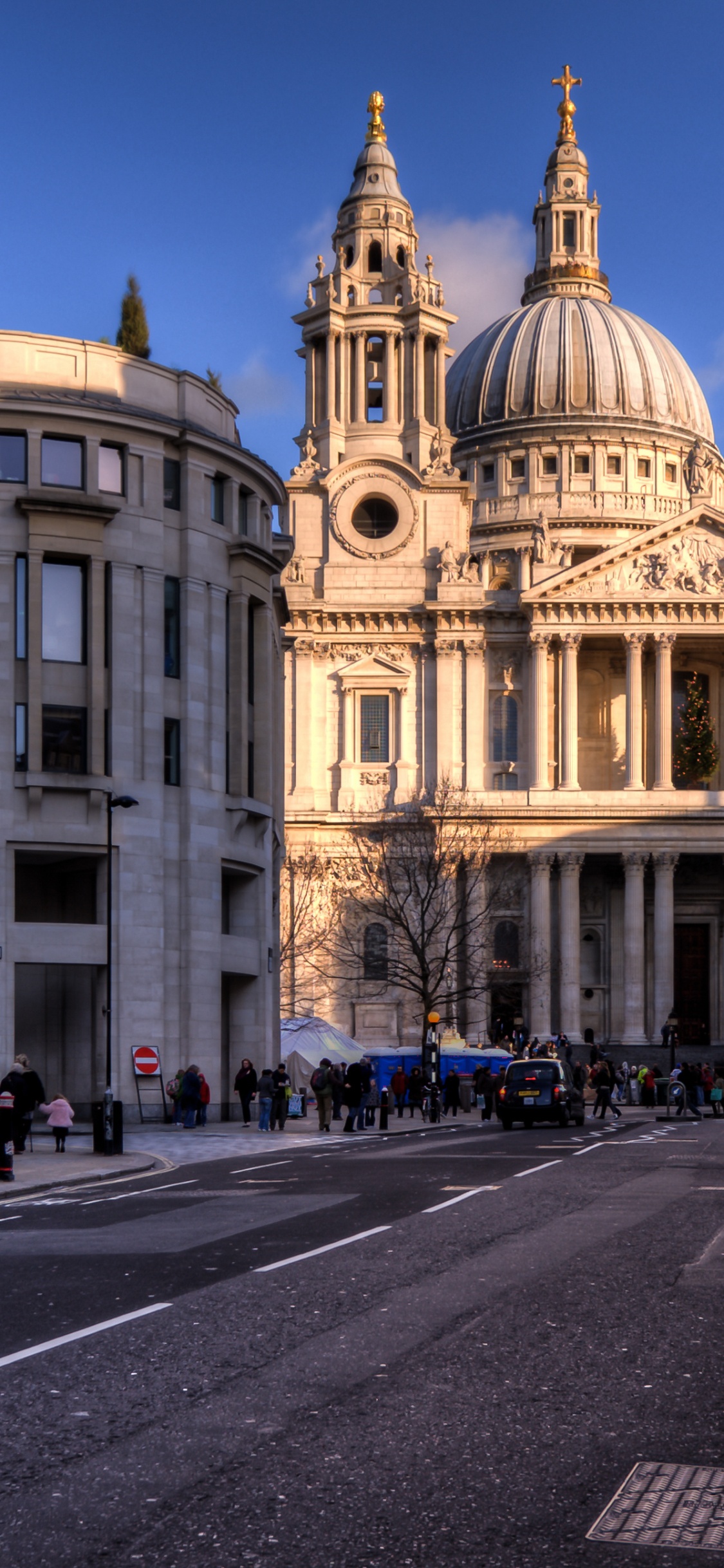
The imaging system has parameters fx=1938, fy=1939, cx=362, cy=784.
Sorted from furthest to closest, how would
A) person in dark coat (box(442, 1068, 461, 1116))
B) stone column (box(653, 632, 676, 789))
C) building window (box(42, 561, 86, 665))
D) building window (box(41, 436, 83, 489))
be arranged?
stone column (box(653, 632, 676, 789)) < person in dark coat (box(442, 1068, 461, 1116)) < building window (box(41, 436, 83, 489)) < building window (box(42, 561, 86, 665))

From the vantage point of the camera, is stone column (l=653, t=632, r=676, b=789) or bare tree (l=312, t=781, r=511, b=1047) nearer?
bare tree (l=312, t=781, r=511, b=1047)

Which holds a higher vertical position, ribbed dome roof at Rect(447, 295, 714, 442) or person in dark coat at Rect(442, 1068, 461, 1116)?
ribbed dome roof at Rect(447, 295, 714, 442)

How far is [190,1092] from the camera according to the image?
42531 millimetres

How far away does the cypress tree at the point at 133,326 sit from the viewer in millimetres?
52875

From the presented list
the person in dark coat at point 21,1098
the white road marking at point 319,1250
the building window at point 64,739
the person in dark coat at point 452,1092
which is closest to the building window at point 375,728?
the person in dark coat at point 452,1092

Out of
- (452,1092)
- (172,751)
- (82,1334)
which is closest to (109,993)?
(172,751)

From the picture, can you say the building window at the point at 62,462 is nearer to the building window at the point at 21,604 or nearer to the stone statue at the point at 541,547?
the building window at the point at 21,604

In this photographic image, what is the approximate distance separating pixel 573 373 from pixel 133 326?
66.8 metres

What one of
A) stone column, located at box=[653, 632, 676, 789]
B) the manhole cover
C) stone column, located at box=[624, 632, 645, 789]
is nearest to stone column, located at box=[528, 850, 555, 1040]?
stone column, located at box=[624, 632, 645, 789]

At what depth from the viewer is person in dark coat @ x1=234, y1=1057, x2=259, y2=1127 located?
45.6 metres

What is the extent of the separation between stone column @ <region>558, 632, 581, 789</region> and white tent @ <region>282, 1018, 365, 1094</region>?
26905mm

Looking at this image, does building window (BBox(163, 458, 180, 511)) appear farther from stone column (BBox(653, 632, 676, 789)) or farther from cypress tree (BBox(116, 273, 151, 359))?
stone column (BBox(653, 632, 676, 789))

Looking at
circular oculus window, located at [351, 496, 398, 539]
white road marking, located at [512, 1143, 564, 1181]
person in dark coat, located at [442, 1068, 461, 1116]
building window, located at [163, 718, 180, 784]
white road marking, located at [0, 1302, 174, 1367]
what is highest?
circular oculus window, located at [351, 496, 398, 539]

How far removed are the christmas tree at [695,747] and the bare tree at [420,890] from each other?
1016cm
